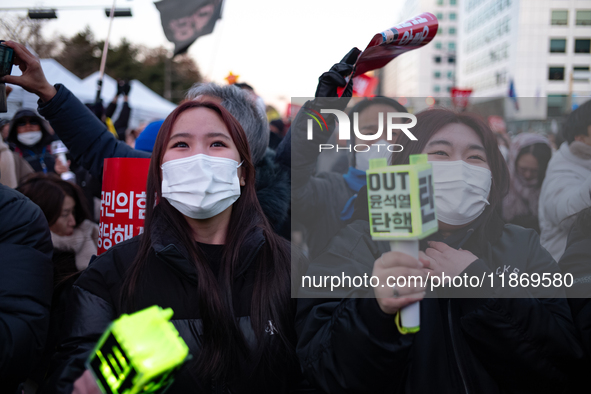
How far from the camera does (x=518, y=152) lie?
1759mm

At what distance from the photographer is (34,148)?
5.16 meters

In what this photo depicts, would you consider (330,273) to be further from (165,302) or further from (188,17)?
(188,17)

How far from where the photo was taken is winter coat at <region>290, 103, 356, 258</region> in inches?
74.3

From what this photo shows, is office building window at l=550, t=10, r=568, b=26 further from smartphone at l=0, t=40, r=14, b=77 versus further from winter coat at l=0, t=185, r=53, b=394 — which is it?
winter coat at l=0, t=185, r=53, b=394

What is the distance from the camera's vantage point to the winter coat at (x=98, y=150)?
7.95 feet

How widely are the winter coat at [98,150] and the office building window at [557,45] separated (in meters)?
47.9

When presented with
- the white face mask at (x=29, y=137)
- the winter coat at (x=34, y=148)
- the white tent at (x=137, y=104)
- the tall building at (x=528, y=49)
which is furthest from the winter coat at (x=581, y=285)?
the tall building at (x=528, y=49)

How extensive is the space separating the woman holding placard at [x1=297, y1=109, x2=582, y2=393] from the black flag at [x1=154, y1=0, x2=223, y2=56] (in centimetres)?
321

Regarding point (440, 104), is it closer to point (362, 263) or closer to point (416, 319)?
point (362, 263)

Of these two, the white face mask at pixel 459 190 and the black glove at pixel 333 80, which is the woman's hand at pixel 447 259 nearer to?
the white face mask at pixel 459 190

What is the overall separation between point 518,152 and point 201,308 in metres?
1.32

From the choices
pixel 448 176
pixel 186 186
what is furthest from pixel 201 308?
pixel 448 176

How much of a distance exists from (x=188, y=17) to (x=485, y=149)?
11.5 ft

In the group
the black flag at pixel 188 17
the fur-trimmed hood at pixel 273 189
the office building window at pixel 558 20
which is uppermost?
the office building window at pixel 558 20
